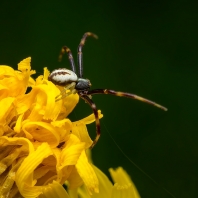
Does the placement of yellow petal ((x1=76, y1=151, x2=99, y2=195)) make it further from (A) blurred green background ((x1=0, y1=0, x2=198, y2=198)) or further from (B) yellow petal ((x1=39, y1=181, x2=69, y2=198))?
(A) blurred green background ((x1=0, y1=0, x2=198, y2=198))

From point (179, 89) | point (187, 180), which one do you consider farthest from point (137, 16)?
point (187, 180)

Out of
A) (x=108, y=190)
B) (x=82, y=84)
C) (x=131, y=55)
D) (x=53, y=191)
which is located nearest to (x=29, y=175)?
(x=53, y=191)

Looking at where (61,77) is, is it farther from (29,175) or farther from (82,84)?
(29,175)

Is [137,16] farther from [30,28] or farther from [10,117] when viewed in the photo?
[10,117]

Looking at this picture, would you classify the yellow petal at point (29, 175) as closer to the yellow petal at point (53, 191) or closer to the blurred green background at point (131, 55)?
the yellow petal at point (53, 191)

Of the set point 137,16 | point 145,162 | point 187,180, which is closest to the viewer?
point 187,180

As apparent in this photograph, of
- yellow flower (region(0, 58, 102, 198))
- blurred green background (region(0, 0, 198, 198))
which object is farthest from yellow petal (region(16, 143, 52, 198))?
blurred green background (region(0, 0, 198, 198))
